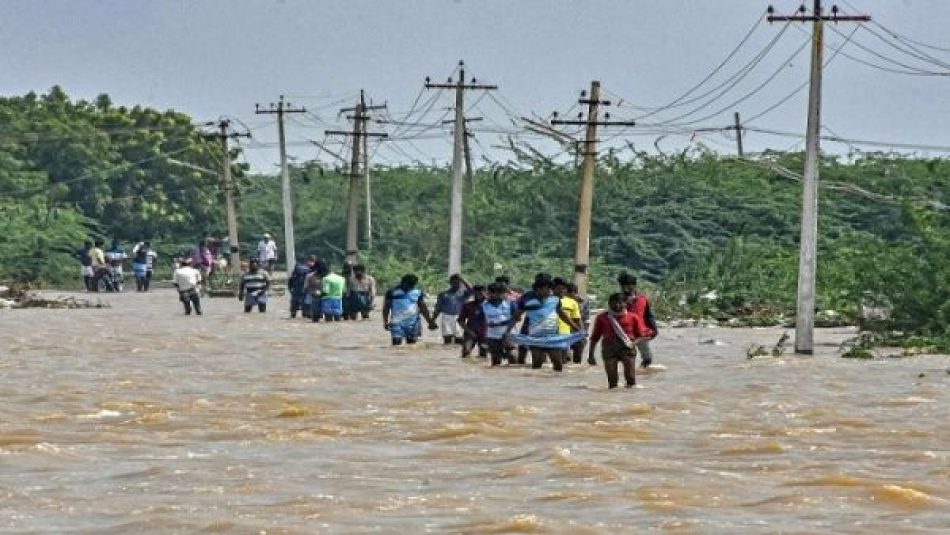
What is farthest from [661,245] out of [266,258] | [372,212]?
[372,212]

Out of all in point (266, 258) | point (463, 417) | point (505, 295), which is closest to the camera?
point (463, 417)

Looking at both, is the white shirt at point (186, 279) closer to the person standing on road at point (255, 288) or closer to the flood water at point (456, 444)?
the person standing on road at point (255, 288)

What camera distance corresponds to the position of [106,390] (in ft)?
80.9

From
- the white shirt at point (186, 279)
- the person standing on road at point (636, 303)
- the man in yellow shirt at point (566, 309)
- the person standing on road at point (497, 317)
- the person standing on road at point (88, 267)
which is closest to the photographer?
the person standing on road at point (636, 303)

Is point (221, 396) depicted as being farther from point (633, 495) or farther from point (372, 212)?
point (372, 212)

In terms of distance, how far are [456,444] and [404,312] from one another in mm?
13900

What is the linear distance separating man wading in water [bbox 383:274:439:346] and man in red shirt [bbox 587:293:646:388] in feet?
24.6

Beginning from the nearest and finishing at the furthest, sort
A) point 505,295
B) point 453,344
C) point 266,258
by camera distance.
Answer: point 505,295 → point 453,344 → point 266,258

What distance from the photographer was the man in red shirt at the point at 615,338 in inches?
931

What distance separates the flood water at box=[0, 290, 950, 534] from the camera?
46.2ft

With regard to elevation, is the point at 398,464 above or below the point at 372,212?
below

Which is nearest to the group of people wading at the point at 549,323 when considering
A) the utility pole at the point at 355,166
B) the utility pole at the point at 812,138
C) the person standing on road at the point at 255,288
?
the utility pole at the point at 812,138

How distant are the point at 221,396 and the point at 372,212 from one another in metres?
56.4

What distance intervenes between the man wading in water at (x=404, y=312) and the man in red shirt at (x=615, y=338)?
751 centimetres
